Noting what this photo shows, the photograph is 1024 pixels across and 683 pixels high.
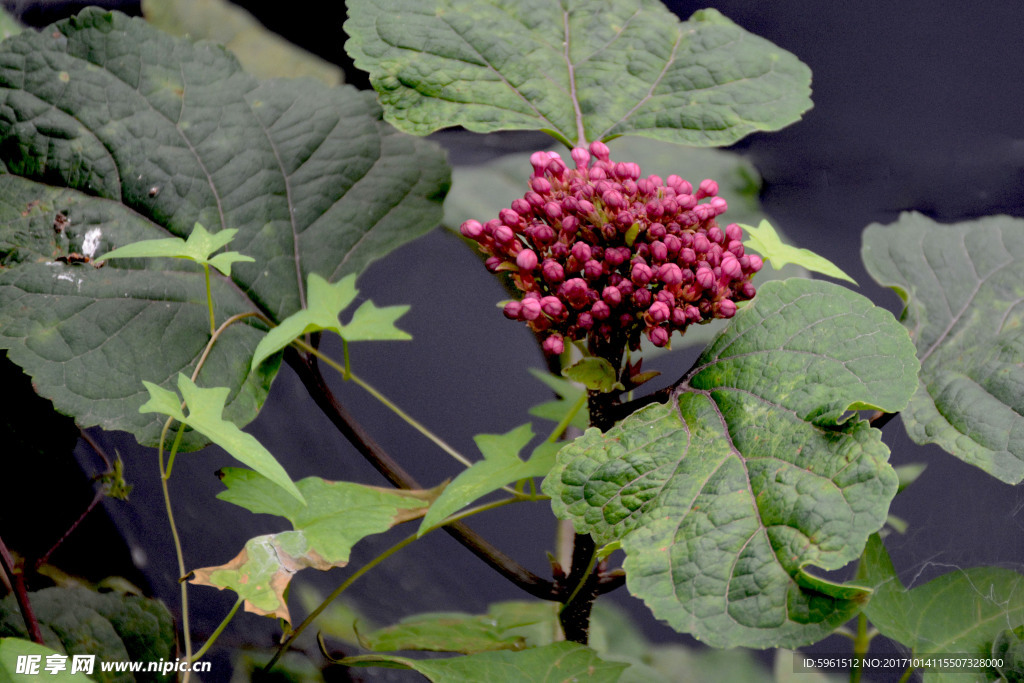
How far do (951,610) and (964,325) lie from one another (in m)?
0.30

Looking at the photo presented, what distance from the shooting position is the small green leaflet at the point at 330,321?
27.0 inches

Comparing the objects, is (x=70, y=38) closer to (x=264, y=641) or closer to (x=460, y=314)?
(x=460, y=314)

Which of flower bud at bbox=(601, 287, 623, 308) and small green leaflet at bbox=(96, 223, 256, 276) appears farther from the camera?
small green leaflet at bbox=(96, 223, 256, 276)

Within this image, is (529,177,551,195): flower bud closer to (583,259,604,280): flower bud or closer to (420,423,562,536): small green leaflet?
(583,259,604,280): flower bud

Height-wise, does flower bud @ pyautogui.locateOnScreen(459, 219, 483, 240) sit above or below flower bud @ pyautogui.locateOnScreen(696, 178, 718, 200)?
below

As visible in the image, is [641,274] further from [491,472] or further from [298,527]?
[298,527]

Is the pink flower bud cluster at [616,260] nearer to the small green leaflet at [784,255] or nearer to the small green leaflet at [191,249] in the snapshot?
the small green leaflet at [784,255]

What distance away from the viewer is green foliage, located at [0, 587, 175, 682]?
742mm

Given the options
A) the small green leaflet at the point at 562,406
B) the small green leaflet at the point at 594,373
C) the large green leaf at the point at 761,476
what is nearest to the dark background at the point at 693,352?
the small green leaflet at the point at 562,406

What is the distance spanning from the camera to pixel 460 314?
1.07 meters

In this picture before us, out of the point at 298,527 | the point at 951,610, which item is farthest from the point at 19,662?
the point at 951,610

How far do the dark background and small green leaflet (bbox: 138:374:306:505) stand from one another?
1.05 feet

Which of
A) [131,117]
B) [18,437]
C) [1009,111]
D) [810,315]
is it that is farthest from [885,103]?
[18,437]

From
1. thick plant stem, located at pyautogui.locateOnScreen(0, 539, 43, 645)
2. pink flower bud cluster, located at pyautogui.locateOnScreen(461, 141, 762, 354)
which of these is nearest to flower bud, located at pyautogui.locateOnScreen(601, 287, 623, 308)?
pink flower bud cluster, located at pyautogui.locateOnScreen(461, 141, 762, 354)
